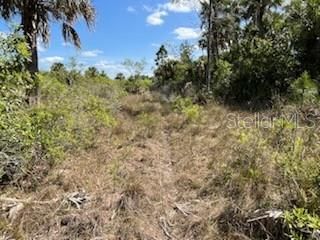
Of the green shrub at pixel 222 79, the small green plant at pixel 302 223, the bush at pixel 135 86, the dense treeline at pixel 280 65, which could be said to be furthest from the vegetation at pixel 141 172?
the bush at pixel 135 86

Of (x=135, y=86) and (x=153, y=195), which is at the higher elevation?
(x=135, y=86)

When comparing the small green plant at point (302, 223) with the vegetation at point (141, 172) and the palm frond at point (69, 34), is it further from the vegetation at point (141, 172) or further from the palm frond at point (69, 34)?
the palm frond at point (69, 34)

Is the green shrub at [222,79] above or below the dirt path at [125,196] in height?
above

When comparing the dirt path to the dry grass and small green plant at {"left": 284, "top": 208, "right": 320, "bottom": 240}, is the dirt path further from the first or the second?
small green plant at {"left": 284, "top": 208, "right": 320, "bottom": 240}

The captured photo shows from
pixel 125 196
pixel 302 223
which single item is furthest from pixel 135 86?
pixel 302 223

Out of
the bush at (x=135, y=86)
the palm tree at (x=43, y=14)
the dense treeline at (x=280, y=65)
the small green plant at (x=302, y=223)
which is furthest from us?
the bush at (x=135, y=86)

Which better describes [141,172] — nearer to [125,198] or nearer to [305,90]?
[125,198]

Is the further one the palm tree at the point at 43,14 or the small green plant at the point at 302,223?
the palm tree at the point at 43,14

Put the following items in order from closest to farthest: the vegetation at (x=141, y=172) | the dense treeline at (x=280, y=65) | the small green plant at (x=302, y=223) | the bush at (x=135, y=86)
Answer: the small green plant at (x=302, y=223) < the vegetation at (x=141, y=172) < the dense treeline at (x=280, y=65) < the bush at (x=135, y=86)

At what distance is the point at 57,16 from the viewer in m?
11.7

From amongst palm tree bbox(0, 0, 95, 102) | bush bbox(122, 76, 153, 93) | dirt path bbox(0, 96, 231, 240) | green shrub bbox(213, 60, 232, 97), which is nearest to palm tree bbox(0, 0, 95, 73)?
palm tree bbox(0, 0, 95, 102)

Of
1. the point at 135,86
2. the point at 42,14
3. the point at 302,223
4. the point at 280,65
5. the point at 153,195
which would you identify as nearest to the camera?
the point at 302,223

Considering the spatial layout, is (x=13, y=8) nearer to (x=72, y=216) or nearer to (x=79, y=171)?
(x=79, y=171)

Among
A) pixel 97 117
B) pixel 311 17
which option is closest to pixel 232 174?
pixel 97 117
